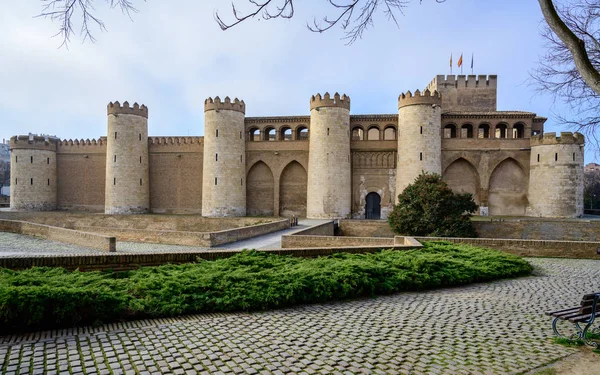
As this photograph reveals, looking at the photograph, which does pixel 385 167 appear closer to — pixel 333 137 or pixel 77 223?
pixel 333 137

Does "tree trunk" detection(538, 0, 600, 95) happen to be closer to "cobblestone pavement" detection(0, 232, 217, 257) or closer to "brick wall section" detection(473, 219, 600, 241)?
"cobblestone pavement" detection(0, 232, 217, 257)

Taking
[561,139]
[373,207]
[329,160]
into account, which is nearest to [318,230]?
[329,160]

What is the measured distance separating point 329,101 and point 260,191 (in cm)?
857

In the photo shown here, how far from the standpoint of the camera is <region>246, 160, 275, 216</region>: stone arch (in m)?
31.7

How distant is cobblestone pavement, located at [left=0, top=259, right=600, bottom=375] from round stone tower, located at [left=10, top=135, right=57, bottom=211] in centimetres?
3664

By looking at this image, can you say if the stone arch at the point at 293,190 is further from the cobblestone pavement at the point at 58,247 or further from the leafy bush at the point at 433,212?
the cobblestone pavement at the point at 58,247

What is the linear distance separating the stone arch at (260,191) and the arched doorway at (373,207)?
7150 mm

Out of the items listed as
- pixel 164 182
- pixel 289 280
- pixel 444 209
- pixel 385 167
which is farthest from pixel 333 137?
pixel 289 280

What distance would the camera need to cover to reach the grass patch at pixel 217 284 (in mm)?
5445

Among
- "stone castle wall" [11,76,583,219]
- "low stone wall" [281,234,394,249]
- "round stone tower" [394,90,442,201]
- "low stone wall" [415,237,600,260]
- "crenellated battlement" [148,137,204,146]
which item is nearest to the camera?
"low stone wall" [415,237,600,260]

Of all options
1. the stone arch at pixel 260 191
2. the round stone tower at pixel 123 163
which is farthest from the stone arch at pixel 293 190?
the round stone tower at pixel 123 163

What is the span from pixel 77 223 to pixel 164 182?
845 centimetres

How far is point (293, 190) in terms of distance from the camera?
31391 millimetres

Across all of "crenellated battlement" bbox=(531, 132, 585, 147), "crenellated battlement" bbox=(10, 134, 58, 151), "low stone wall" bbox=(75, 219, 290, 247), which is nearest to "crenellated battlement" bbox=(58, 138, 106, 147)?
"crenellated battlement" bbox=(10, 134, 58, 151)
